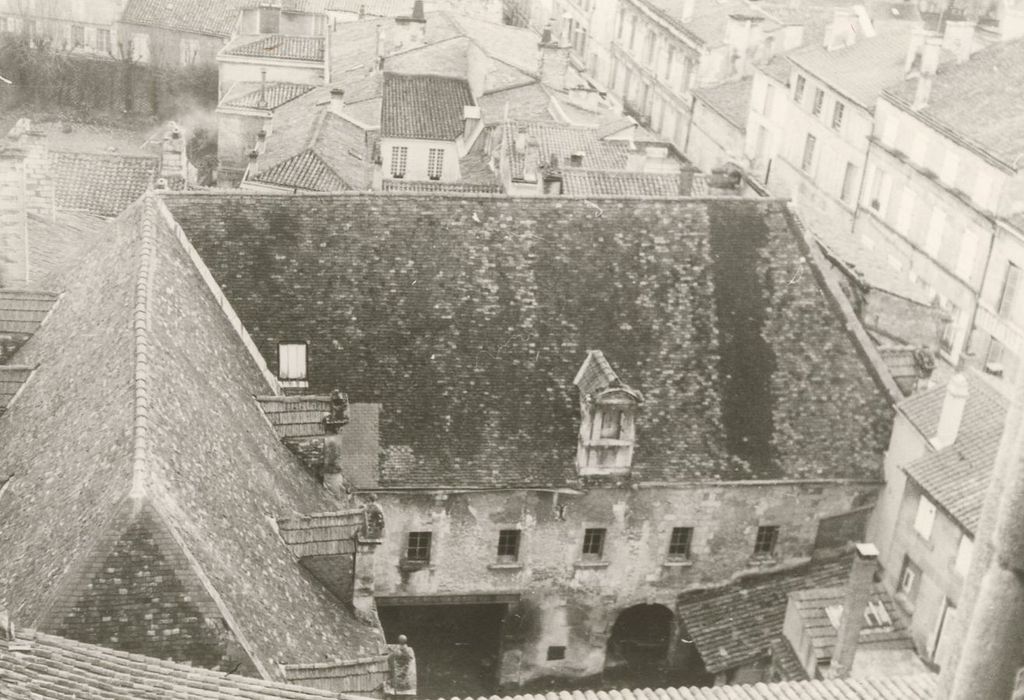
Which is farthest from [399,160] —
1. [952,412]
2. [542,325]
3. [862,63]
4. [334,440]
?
[952,412]

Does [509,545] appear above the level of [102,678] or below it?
below

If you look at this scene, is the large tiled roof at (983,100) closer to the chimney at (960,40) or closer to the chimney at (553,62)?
the chimney at (960,40)

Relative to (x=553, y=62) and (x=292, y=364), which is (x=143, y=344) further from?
(x=553, y=62)

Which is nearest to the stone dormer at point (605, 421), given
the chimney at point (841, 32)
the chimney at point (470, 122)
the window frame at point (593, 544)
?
the window frame at point (593, 544)

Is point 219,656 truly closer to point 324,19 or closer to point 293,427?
point 293,427

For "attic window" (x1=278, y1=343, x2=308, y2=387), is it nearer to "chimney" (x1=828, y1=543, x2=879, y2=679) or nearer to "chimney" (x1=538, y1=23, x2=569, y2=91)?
"chimney" (x1=828, y1=543, x2=879, y2=679)

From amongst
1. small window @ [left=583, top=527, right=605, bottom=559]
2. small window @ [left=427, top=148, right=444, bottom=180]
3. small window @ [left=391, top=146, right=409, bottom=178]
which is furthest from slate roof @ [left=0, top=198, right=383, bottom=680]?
small window @ [left=427, top=148, right=444, bottom=180]

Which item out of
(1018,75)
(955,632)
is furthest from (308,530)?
(1018,75)
